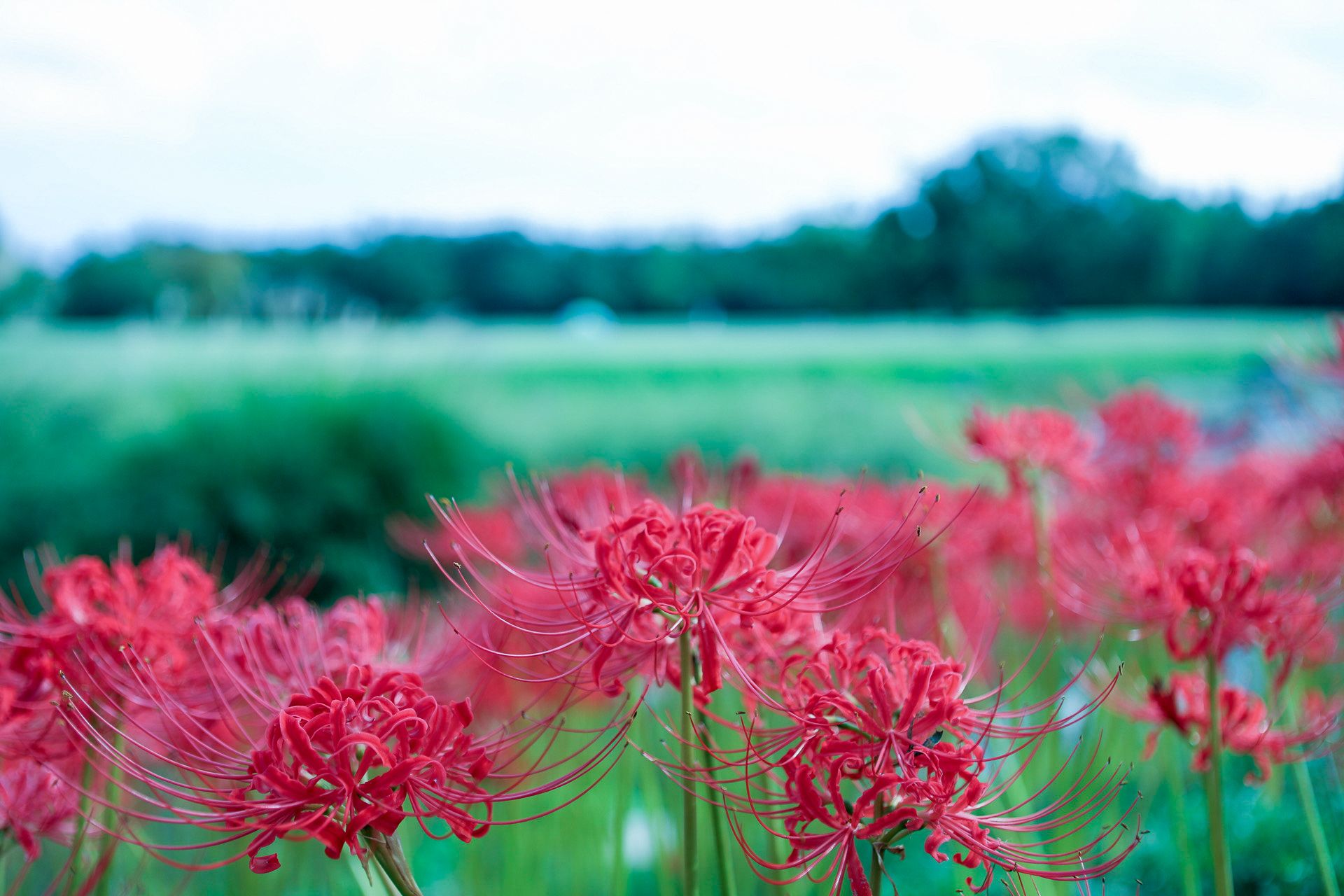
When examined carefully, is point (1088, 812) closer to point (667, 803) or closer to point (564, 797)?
point (667, 803)

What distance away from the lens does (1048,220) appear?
17.5ft

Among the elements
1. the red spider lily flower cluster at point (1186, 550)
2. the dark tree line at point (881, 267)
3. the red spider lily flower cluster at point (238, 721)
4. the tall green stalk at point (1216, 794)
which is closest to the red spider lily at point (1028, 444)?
the red spider lily flower cluster at point (1186, 550)

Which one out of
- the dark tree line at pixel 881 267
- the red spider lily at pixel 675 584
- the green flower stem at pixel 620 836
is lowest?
the green flower stem at pixel 620 836

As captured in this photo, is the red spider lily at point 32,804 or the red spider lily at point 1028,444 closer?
the red spider lily at point 32,804

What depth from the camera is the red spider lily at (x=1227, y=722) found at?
2.97 ft

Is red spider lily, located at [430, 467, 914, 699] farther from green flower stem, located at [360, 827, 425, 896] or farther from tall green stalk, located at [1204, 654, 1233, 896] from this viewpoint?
tall green stalk, located at [1204, 654, 1233, 896]

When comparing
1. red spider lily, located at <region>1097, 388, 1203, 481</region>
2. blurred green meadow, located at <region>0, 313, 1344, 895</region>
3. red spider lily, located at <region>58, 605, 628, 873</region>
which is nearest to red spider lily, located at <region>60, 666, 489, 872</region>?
red spider lily, located at <region>58, 605, 628, 873</region>

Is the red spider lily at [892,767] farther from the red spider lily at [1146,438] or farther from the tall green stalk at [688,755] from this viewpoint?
the red spider lily at [1146,438]

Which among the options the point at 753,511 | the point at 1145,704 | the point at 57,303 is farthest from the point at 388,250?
the point at 1145,704

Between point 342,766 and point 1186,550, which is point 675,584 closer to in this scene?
point 342,766

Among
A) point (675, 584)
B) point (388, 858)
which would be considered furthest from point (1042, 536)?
point (388, 858)

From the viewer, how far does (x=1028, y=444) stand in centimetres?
133

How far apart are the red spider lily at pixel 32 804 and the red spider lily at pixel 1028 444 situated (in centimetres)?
116

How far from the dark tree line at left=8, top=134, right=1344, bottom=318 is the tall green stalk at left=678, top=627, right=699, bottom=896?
2.90 metres
